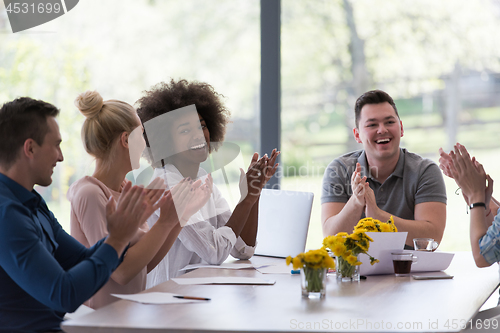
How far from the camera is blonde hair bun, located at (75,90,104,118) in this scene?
182 centimetres

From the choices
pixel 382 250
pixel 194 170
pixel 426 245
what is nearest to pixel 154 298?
pixel 382 250

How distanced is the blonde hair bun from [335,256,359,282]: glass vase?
3.50 ft

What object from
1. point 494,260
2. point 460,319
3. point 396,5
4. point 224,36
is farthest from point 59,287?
point 396,5

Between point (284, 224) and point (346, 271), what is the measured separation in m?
0.69

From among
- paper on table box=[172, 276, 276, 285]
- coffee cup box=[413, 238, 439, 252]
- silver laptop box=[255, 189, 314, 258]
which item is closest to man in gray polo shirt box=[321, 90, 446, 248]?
silver laptop box=[255, 189, 314, 258]

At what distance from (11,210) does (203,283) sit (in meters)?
0.63

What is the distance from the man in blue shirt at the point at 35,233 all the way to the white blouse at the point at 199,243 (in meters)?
0.48

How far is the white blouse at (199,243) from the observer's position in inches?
75.4

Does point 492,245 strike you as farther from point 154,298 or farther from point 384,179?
point 154,298

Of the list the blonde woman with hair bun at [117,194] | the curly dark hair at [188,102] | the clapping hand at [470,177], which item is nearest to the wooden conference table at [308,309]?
the blonde woman with hair bun at [117,194]

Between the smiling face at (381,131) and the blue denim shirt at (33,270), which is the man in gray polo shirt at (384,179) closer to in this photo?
the smiling face at (381,131)

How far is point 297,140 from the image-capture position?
142 inches

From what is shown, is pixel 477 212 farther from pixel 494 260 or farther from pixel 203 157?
pixel 203 157

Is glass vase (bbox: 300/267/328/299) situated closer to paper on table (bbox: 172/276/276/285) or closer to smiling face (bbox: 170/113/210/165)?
paper on table (bbox: 172/276/276/285)
